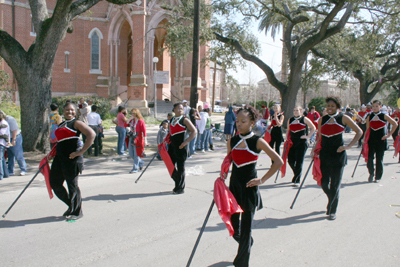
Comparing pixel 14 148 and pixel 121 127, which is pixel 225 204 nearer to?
pixel 14 148

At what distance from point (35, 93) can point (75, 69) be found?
19.1 metres

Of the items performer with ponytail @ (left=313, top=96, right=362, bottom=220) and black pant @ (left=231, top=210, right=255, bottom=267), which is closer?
black pant @ (left=231, top=210, right=255, bottom=267)

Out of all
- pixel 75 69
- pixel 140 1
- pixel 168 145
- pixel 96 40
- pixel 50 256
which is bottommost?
pixel 50 256

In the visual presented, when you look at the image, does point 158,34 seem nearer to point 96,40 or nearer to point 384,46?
point 96,40

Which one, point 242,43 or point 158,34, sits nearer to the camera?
point 242,43

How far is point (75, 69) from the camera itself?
2847 cm

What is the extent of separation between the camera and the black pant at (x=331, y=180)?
227 inches

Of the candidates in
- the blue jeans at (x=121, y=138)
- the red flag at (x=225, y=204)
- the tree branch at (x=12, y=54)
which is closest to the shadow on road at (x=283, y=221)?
the red flag at (x=225, y=204)

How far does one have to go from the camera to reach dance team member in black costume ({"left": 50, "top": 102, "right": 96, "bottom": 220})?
17.6ft

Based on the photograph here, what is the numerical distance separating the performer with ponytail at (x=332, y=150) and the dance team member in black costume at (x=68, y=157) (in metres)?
3.92

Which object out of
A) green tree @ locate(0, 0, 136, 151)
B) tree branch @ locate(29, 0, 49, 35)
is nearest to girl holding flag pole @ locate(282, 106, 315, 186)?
green tree @ locate(0, 0, 136, 151)

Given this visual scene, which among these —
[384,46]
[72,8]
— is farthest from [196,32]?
[384,46]

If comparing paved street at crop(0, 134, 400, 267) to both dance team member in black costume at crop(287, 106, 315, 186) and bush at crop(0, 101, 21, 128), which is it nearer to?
dance team member in black costume at crop(287, 106, 315, 186)

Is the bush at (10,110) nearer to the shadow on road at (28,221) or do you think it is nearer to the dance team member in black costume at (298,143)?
the shadow on road at (28,221)
